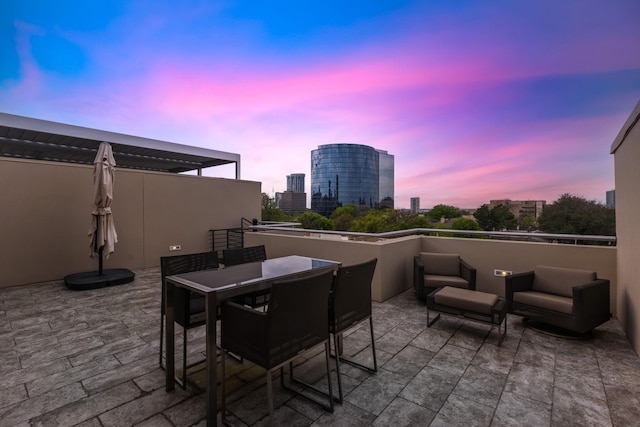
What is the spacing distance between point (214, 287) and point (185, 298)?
1.97 ft

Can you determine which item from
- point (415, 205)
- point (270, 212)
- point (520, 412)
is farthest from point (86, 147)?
point (415, 205)

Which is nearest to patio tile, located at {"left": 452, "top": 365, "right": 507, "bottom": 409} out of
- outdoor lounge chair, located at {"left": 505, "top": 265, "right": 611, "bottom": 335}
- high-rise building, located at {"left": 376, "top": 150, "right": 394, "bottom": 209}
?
outdoor lounge chair, located at {"left": 505, "top": 265, "right": 611, "bottom": 335}

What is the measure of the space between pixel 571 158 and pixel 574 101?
9.24 ft

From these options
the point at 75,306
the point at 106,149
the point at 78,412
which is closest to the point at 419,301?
the point at 78,412

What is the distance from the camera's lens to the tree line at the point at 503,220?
15945 mm

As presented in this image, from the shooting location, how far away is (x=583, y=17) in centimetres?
532

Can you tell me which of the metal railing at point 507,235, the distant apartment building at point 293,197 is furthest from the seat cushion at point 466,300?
the distant apartment building at point 293,197

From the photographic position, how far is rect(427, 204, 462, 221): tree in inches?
1265

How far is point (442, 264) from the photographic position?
175 inches

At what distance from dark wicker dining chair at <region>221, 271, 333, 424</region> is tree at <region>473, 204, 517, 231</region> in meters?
24.7

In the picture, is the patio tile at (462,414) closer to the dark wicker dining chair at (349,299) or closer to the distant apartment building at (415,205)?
the dark wicker dining chair at (349,299)

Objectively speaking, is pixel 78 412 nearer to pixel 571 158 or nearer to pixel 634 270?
pixel 634 270

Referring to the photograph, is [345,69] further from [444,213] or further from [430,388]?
[444,213]

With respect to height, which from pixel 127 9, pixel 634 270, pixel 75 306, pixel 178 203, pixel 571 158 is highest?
pixel 127 9
